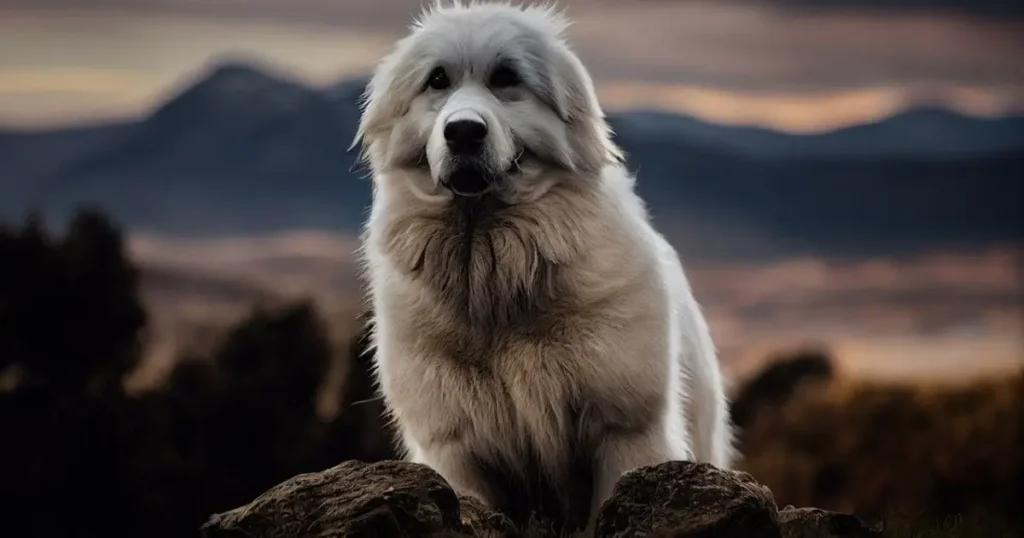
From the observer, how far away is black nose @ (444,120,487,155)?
6574mm

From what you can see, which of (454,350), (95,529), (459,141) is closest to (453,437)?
(454,350)

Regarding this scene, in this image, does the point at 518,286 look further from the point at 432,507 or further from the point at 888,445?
the point at 888,445

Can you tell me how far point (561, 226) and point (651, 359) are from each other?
0.81 m

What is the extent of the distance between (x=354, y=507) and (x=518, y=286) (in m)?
1.52

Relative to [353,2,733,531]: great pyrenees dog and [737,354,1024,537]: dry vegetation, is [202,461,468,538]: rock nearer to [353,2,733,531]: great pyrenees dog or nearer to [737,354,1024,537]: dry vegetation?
[353,2,733,531]: great pyrenees dog

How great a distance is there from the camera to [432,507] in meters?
6.26

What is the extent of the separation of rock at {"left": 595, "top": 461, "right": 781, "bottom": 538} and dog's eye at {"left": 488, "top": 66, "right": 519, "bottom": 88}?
201 cm

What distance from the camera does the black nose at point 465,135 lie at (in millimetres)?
6574

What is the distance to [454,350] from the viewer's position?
718cm

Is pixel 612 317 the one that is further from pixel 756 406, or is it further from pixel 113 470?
pixel 756 406

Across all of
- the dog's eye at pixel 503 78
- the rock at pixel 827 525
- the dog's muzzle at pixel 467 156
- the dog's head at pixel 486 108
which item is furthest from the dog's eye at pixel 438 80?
the rock at pixel 827 525

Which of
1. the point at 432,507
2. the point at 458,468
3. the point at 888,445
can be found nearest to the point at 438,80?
the point at 458,468

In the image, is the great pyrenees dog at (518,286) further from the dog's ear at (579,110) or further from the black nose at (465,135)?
the black nose at (465,135)

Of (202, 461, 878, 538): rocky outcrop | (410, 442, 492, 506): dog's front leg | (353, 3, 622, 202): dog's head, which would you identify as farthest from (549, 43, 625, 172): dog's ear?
(202, 461, 878, 538): rocky outcrop
